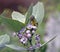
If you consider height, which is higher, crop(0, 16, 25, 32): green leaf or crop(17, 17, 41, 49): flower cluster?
crop(0, 16, 25, 32): green leaf

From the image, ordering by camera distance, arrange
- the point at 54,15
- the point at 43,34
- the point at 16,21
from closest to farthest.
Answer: the point at 16,21
the point at 43,34
the point at 54,15

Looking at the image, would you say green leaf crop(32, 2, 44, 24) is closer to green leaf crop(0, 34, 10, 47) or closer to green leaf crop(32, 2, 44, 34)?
green leaf crop(32, 2, 44, 34)

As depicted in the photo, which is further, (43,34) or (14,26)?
(43,34)

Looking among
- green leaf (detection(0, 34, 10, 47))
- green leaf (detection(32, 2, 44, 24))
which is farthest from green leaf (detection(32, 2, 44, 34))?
green leaf (detection(0, 34, 10, 47))

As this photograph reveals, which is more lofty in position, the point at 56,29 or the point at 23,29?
the point at 23,29

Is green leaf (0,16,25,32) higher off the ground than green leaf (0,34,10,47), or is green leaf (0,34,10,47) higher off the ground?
green leaf (0,16,25,32)

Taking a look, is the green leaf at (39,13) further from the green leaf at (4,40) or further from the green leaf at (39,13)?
the green leaf at (4,40)

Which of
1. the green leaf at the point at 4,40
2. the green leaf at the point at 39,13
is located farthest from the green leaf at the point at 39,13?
the green leaf at the point at 4,40

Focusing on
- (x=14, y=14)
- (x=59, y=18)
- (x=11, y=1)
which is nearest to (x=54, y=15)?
(x=59, y=18)

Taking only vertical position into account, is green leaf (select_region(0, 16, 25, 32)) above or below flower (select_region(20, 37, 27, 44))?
above

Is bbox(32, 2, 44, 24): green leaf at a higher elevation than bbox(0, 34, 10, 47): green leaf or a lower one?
higher

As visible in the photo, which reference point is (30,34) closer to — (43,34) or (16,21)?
(16,21)
